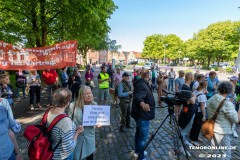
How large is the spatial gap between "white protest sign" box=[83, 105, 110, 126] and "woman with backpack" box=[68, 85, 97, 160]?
10 cm

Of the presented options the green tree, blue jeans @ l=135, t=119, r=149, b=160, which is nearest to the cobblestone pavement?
blue jeans @ l=135, t=119, r=149, b=160

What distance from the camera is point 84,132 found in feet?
9.28

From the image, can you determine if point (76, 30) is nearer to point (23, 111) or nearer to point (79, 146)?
point (23, 111)

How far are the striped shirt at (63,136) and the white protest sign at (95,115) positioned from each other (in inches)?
22.8

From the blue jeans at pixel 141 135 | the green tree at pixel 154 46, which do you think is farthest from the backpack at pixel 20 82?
the green tree at pixel 154 46

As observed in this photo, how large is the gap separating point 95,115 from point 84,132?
31 cm

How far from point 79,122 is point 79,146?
1.17 ft

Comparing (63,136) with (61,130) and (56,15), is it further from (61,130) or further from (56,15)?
(56,15)

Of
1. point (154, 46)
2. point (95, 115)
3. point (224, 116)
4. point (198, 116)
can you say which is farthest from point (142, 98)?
point (154, 46)

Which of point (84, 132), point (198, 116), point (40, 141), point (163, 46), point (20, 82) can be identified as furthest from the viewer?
point (163, 46)

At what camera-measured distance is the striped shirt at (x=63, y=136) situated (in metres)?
2.05

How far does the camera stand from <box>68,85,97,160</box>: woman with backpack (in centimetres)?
278

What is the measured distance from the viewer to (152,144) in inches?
190

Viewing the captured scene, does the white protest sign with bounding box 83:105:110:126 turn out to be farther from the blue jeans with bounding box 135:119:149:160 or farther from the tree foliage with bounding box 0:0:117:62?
the tree foliage with bounding box 0:0:117:62
